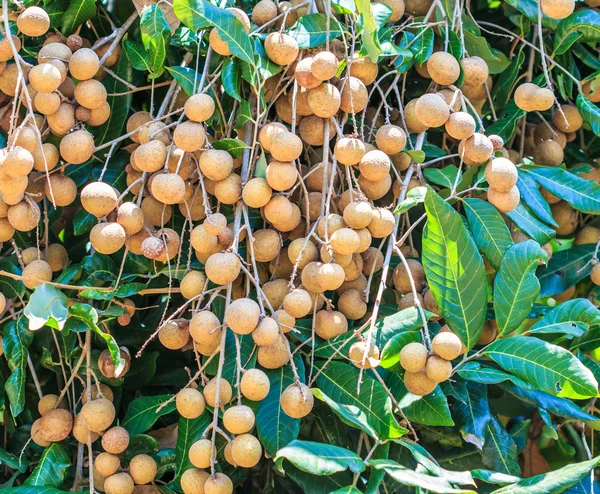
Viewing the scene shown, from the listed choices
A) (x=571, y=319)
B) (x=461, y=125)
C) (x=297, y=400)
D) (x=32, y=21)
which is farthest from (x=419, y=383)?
(x=32, y=21)

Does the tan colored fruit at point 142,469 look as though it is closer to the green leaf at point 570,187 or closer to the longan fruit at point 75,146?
the longan fruit at point 75,146

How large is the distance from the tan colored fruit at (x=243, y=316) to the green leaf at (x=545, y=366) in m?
0.33

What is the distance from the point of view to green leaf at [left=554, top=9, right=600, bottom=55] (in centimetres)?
128

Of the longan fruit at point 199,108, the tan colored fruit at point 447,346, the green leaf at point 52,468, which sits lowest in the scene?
the green leaf at point 52,468

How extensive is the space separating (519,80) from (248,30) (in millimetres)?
602

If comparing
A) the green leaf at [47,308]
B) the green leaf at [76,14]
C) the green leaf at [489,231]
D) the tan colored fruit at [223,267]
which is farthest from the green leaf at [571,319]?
the green leaf at [76,14]

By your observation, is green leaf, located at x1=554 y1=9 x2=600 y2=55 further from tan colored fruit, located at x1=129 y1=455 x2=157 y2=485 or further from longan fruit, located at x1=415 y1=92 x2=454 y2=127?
tan colored fruit, located at x1=129 y1=455 x2=157 y2=485

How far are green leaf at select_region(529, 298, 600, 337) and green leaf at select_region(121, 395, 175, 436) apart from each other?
1.81 ft

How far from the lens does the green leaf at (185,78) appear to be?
1126mm

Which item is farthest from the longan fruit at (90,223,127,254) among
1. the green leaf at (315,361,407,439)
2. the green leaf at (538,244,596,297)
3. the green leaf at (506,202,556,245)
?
the green leaf at (538,244,596,297)

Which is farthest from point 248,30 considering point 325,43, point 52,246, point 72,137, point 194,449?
point 194,449

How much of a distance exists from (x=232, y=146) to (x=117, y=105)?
28cm

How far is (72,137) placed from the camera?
3.64 ft

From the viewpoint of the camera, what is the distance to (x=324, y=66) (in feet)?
3.39
